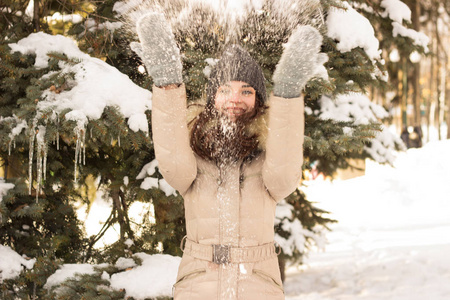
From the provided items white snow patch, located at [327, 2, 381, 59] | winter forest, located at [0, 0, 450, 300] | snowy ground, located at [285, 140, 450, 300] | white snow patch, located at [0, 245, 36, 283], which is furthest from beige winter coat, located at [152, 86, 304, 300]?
snowy ground, located at [285, 140, 450, 300]

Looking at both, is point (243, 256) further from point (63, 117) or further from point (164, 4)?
point (164, 4)

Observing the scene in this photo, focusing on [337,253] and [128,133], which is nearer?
[128,133]

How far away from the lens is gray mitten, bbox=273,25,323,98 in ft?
6.17

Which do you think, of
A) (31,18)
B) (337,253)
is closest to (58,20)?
(31,18)

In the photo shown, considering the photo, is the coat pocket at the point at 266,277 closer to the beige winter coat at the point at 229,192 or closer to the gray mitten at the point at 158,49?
the beige winter coat at the point at 229,192

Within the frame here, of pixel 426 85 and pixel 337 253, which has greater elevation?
pixel 426 85

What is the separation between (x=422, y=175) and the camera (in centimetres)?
1323

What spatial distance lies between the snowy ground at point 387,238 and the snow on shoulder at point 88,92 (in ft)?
14.0

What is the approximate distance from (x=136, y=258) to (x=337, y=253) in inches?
221

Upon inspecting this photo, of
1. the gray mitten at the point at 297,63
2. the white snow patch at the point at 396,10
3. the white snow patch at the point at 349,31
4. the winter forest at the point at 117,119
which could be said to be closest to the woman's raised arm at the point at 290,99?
the gray mitten at the point at 297,63

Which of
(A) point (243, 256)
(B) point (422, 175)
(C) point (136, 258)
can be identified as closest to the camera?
(A) point (243, 256)

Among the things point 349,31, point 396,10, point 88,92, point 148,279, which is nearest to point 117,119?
point 88,92

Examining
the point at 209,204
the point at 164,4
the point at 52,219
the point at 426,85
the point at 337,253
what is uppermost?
the point at 426,85

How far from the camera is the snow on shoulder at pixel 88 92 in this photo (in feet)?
10.0
